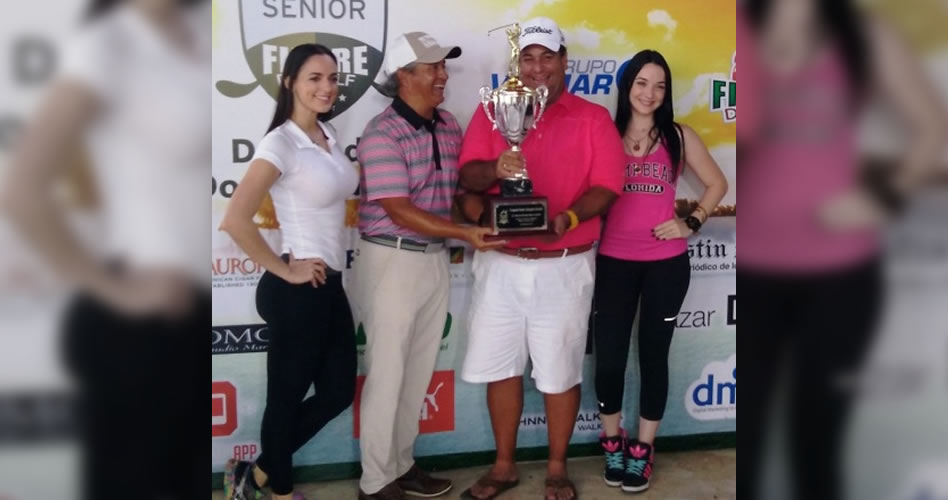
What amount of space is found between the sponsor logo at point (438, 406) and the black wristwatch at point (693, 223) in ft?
3.07

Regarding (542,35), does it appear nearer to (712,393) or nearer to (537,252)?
(537,252)

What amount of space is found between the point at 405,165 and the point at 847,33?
190 centimetres

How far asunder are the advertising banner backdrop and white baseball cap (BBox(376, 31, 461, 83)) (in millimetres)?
219

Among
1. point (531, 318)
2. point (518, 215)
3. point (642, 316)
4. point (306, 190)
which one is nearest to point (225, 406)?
point (306, 190)

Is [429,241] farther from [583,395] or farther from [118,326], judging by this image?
[118,326]

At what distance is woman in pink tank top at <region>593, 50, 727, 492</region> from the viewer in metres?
2.60

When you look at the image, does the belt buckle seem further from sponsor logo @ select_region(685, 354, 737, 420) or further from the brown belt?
sponsor logo @ select_region(685, 354, 737, 420)

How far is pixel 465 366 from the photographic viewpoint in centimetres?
255

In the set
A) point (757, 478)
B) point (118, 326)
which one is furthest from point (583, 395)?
point (118, 326)

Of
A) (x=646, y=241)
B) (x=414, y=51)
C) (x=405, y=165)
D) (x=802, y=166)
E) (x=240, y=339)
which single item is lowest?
(x=240, y=339)

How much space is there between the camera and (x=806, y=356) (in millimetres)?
561

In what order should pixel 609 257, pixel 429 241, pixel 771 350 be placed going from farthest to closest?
pixel 609 257
pixel 429 241
pixel 771 350

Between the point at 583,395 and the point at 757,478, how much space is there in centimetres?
238

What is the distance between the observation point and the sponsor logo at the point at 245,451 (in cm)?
267
